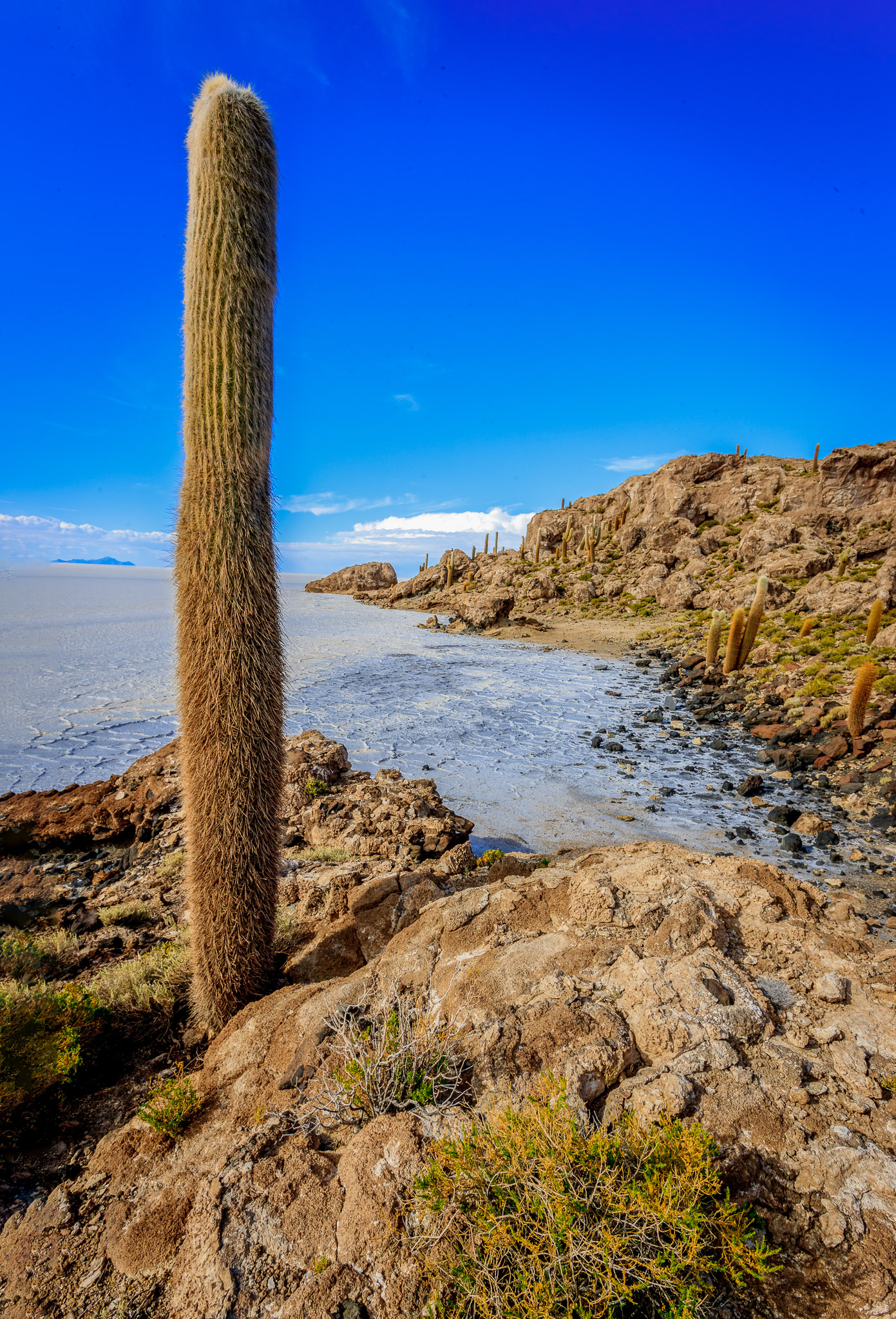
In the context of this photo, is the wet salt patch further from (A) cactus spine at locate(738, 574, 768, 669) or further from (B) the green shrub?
Result: (B) the green shrub

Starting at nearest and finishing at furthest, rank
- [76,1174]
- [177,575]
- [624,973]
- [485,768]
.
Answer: [76,1174]
[624,973]
[177,575]
[485,768]

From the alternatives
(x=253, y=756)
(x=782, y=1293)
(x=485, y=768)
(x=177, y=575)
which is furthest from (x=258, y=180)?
(x=485, y=768)

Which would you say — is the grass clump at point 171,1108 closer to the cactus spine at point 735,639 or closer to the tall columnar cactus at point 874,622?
the cactus spine at point 735,639

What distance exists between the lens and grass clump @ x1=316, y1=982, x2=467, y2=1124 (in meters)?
2.42

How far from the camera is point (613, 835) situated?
24.2ft

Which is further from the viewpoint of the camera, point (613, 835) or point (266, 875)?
point (613, 835)

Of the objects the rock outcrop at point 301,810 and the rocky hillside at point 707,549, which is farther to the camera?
the rocky hillside at point 707,549

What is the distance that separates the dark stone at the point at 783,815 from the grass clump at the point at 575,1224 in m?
6.80

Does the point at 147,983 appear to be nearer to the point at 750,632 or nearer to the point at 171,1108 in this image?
the point at 171,1108

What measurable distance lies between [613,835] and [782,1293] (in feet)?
18.7

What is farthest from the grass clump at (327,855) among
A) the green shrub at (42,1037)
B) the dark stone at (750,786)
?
the dark stone at (750,786)

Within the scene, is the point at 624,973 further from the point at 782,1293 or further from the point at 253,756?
the point at 253,756

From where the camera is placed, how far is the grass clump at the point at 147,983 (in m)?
3.94

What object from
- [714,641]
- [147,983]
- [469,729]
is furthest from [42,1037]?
[714,641]
